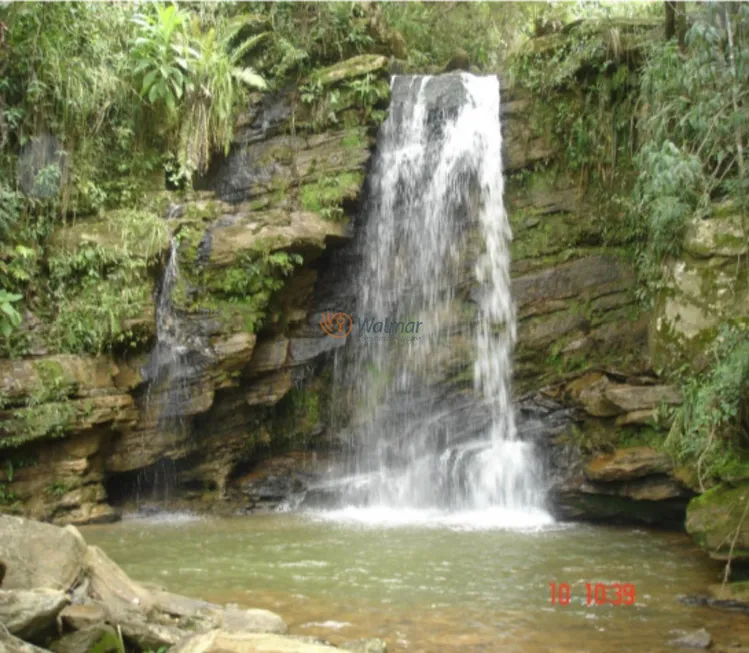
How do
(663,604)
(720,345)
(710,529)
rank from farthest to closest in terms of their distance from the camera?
(720,345) < (710,529) < (663,604)

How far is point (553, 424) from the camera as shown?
10086 millimetres

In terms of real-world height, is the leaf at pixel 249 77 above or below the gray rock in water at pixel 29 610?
above

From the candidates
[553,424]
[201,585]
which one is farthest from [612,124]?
→ [201,585]

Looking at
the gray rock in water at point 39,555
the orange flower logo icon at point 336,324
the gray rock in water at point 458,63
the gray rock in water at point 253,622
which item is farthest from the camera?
the gray rock in water at point 458,63

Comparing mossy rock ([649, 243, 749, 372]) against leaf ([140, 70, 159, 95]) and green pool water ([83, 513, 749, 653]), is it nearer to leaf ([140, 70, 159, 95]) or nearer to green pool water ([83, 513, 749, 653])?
green pool water ([83, 513, 749, 653])

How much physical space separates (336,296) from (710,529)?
6697 millimetres

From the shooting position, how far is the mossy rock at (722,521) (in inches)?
238

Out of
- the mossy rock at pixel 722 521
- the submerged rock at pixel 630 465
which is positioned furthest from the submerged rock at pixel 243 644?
the submerged rock at pixel 630 465

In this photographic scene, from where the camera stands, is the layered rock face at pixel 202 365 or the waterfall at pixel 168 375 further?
the waterfall at pixel 168 375

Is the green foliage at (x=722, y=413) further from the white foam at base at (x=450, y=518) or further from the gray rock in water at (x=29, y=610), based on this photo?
the gray rock in water at (x=29, y=610)

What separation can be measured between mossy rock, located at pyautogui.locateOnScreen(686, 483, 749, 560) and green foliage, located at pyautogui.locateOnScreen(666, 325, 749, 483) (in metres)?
0.25

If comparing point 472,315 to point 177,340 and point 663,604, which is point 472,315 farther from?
point 663,604

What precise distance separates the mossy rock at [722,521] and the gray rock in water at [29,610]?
493 cm

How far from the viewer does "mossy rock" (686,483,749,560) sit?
6039mm
